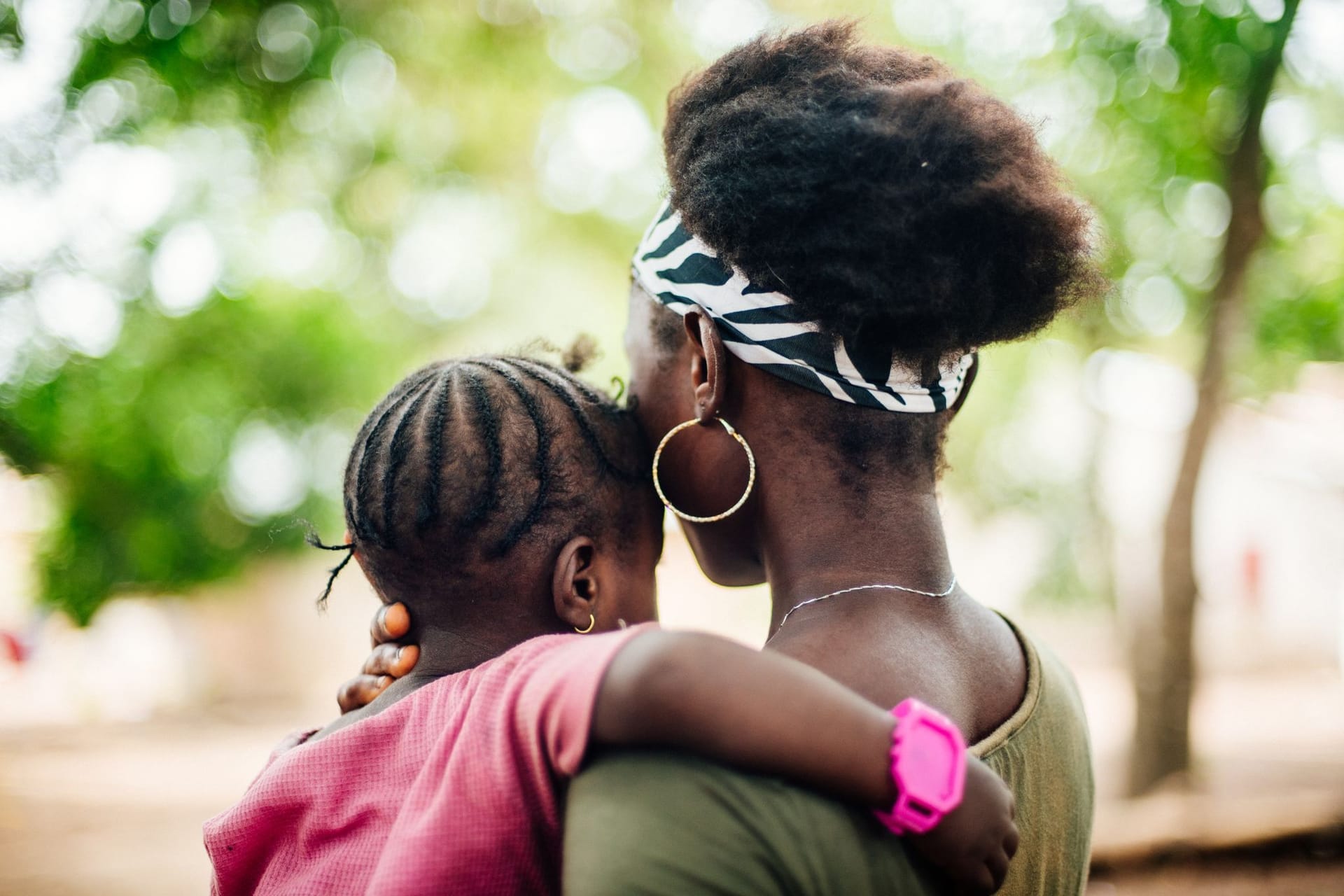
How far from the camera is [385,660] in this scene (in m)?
1.73

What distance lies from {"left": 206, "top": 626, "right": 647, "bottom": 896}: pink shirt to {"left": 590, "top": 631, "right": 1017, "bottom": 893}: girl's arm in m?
0.04

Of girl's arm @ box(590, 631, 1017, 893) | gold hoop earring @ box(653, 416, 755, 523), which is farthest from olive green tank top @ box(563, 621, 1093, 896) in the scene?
gold hoop earring @ box(653, 416, 755, 523)

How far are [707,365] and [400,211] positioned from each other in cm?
861

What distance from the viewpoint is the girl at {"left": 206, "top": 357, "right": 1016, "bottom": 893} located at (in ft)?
3.69

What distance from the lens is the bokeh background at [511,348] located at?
492 centimetres

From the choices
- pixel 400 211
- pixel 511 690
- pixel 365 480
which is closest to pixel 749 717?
pixel 511 690

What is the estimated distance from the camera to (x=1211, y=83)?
4961 millimetres

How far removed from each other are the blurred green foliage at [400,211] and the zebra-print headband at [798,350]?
1.18ft

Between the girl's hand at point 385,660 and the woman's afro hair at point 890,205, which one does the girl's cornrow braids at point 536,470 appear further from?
the woman's afro hair at point 890,205

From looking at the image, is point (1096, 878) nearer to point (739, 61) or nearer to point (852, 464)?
point (852, 464)

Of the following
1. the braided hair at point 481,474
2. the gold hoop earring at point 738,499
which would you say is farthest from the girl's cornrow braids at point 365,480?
the gold hoop earring at point 738,499

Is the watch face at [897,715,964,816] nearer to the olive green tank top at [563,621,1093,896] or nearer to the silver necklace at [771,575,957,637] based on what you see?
the olive green tank top at [563,621,1093,896]

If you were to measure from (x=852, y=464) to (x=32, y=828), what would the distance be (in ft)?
24.8

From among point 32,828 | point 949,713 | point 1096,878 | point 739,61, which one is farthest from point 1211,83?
point 32,828
